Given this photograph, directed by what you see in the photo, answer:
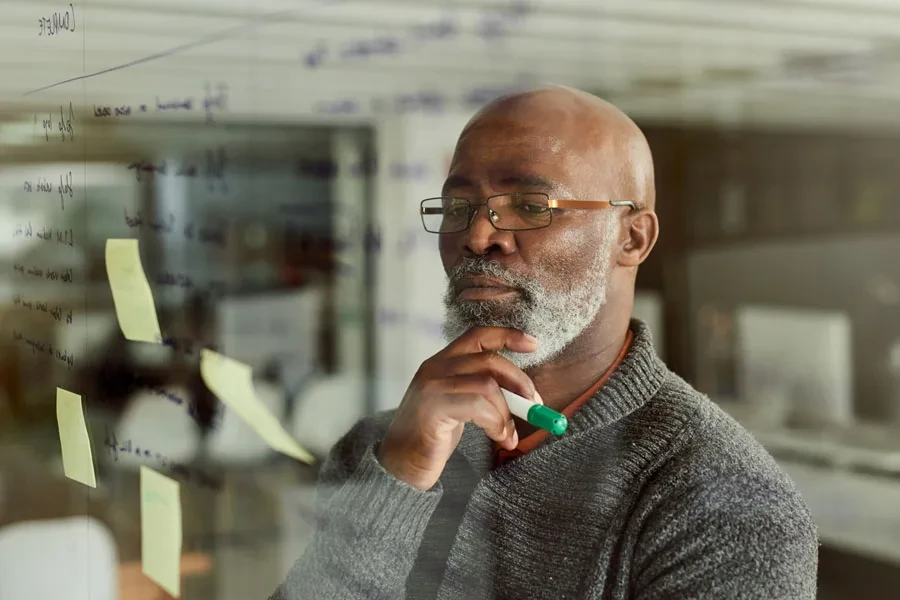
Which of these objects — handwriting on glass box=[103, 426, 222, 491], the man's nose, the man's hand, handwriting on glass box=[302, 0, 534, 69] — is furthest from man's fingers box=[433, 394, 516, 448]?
handwriting on glass box=[103, 426, 222, 491]

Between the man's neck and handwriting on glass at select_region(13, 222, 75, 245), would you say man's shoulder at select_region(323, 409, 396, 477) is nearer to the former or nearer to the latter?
the man's neck

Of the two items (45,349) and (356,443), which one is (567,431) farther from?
(45,349)

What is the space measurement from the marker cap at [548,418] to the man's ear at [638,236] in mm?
112

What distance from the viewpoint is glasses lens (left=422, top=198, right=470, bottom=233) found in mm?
684

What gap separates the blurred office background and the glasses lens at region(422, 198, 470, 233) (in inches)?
0.6

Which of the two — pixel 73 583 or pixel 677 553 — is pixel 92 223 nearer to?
pixel 73 583

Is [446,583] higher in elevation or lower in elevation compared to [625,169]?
lower

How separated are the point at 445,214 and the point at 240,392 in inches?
16.4

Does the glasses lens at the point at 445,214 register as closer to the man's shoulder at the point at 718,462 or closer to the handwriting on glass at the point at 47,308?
the man's shoulder at the point at 718,462

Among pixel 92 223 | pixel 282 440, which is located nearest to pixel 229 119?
pixel 92 223

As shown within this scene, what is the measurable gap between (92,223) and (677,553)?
0.75 m

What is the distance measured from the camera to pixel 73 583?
118cm

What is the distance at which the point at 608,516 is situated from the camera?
669 mm

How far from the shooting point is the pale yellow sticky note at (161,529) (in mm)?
1083
